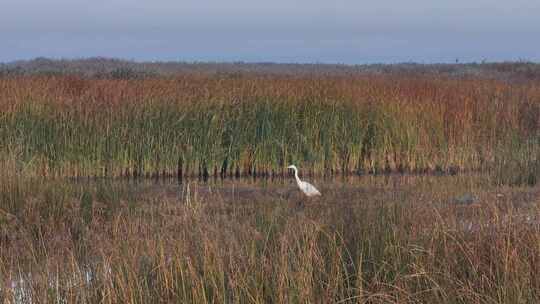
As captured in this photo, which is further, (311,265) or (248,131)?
(248,131)

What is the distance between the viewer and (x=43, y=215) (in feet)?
22.7

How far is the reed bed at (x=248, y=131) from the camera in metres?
11.8

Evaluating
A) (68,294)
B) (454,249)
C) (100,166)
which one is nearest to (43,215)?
(68,294)

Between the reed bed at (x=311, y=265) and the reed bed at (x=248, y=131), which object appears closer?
the reed bed at (x=311, y=265)

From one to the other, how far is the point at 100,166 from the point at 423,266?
7.85 m

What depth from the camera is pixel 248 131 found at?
12.3 metres

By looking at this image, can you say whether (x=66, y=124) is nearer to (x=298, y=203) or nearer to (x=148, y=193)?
(x=148, y=193)

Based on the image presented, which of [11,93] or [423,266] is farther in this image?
[11,93]

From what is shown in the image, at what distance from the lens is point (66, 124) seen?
38.8ft

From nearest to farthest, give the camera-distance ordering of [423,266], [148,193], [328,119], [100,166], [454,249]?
[423,266], [454,249], [148,193], [100,166], [328,119]

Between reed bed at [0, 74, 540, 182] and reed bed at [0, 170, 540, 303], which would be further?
reed bed at [0, 74, 540, 182]

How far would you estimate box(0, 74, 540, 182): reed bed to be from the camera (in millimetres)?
11781

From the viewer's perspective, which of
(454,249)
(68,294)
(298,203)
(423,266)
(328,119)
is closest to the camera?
(68,294)

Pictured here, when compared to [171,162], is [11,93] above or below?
above
